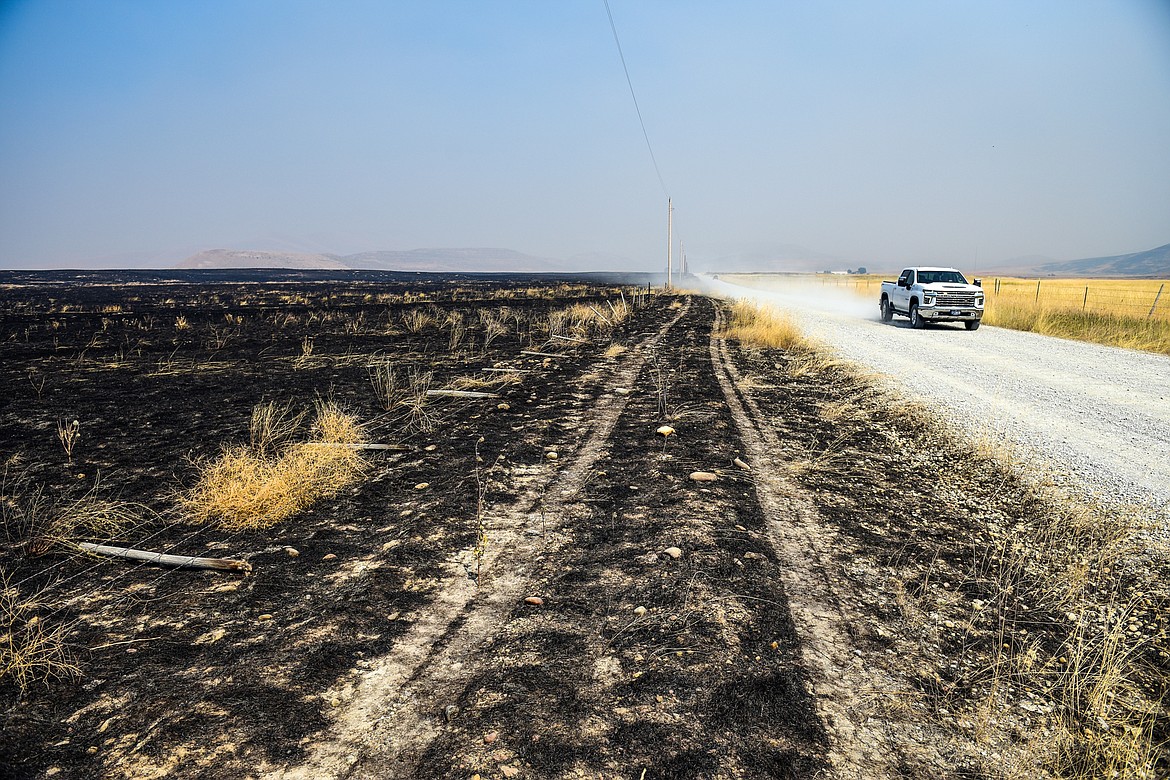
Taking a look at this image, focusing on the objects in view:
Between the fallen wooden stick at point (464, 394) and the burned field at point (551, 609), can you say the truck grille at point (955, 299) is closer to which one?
the burned field at point (551, 609)

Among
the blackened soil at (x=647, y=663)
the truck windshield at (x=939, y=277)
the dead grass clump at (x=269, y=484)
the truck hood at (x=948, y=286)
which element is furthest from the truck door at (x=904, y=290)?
the dead grass clump at (x=269, y=484)

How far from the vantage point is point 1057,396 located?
961 centimetres

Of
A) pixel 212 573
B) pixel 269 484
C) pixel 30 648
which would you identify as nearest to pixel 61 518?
pixel 269 484

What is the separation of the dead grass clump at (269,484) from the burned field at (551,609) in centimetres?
5

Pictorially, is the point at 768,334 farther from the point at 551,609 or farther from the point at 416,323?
the point at 551,609

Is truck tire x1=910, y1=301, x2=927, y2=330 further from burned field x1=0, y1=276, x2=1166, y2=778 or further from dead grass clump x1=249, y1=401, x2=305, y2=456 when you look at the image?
dead grass clump x1=249, y1=401, x2=305, y2=456

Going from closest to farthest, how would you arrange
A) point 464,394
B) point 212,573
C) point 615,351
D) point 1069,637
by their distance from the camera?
1. point 1069,637
2. point 212,573
3. point 464,394
4. point 615,351

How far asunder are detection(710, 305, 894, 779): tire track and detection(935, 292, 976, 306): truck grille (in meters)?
16.7

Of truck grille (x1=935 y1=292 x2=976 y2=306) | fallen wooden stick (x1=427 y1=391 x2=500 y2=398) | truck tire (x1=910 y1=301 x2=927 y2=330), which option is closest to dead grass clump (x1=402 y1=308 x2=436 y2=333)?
fallen wooden stick (x1=427 y1=391 x2=500 y2=398)

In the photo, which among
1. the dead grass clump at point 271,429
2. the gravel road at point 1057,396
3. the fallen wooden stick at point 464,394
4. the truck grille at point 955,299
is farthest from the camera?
the truck grille at point 955,299

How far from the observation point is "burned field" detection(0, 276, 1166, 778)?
8.81ft

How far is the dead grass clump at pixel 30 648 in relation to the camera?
3141 mm

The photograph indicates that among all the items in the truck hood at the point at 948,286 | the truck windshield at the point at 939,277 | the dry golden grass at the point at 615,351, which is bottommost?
the dry golden grass at the point at 615,351

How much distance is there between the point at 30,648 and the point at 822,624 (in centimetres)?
446
